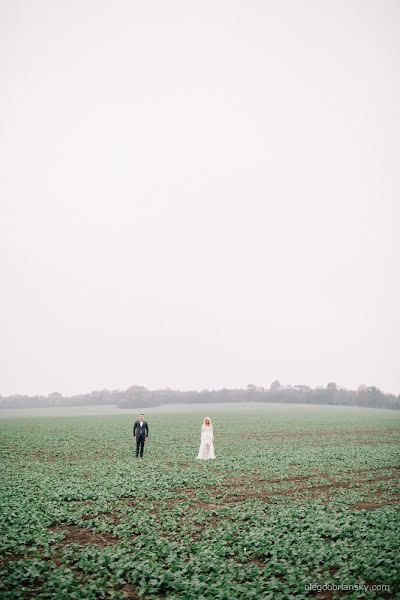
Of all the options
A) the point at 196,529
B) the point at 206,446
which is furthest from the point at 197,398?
the point at 196,529

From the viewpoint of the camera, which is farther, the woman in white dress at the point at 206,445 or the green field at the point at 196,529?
the woman in white dress at the point at 206,445

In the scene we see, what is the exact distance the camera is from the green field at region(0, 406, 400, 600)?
9.05 metres

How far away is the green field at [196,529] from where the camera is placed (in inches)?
356

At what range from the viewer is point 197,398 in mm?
195875

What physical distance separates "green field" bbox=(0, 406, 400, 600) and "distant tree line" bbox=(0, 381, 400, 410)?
155 meters

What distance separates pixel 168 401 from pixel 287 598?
189 m

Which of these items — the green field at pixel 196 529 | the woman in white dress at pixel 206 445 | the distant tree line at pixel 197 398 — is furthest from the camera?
the distant tree line at pixel 197 398

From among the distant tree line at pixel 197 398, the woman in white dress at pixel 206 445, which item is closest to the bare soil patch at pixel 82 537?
the woman in white dress at pixel 206 445

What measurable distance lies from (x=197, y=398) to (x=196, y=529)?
188179 millimetres

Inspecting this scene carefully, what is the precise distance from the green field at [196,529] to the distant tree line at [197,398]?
15459cm

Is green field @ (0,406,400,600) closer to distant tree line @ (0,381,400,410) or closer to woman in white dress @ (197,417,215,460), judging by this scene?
woman in white dress @ (197,417,215,460)

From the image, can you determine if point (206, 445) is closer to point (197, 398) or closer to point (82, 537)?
point (82, 537)

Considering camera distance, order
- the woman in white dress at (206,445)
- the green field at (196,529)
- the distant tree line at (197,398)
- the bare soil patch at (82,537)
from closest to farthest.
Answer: the green field at (196,529)
the bare soil patch at (82,537)
the woman in white dress at (206,445)
the distant tree line at (197,398)

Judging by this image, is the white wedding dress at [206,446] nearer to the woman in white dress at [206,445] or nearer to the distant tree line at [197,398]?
the woman in white dress at [206,445]
